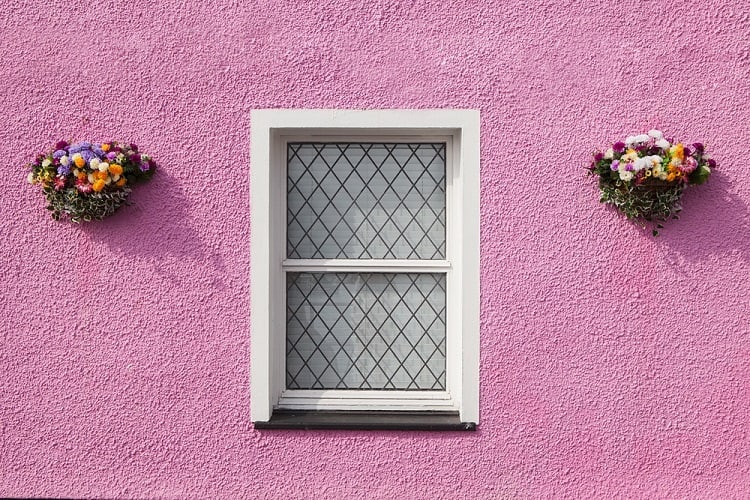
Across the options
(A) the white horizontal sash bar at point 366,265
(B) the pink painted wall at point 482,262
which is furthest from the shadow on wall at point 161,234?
(A) the white horizontal sash bar at point 366,265

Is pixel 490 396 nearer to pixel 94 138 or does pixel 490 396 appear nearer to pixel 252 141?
pixel 252 141

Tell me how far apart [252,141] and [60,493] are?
2.13 metres

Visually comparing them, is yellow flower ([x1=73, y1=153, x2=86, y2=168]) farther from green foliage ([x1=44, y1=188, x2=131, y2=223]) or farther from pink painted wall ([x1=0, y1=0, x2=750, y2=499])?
pink painted wall ([x1=0, y1=0, x2=750, y2=499])

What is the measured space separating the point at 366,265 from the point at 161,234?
109cm

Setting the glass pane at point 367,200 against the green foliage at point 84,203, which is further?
the glass pane at point 367,200

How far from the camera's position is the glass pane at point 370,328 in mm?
3189

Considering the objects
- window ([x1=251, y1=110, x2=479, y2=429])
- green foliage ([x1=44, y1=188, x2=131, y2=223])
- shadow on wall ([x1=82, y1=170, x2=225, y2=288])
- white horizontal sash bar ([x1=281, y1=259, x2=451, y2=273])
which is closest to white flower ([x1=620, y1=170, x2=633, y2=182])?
window ([x1=251, y1=110, x2=479, y2=429])

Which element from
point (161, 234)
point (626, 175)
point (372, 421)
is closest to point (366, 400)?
point (372, 421)

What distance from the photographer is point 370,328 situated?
320 cm

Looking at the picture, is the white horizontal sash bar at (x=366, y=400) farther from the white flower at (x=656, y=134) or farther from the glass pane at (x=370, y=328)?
the white flower at (x=656, y=134)

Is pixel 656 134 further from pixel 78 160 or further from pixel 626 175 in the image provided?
pixel 78 160

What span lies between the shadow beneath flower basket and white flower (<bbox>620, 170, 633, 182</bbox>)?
44 centimetres

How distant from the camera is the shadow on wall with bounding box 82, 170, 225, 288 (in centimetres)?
303

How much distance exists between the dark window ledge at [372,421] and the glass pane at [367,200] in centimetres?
85
